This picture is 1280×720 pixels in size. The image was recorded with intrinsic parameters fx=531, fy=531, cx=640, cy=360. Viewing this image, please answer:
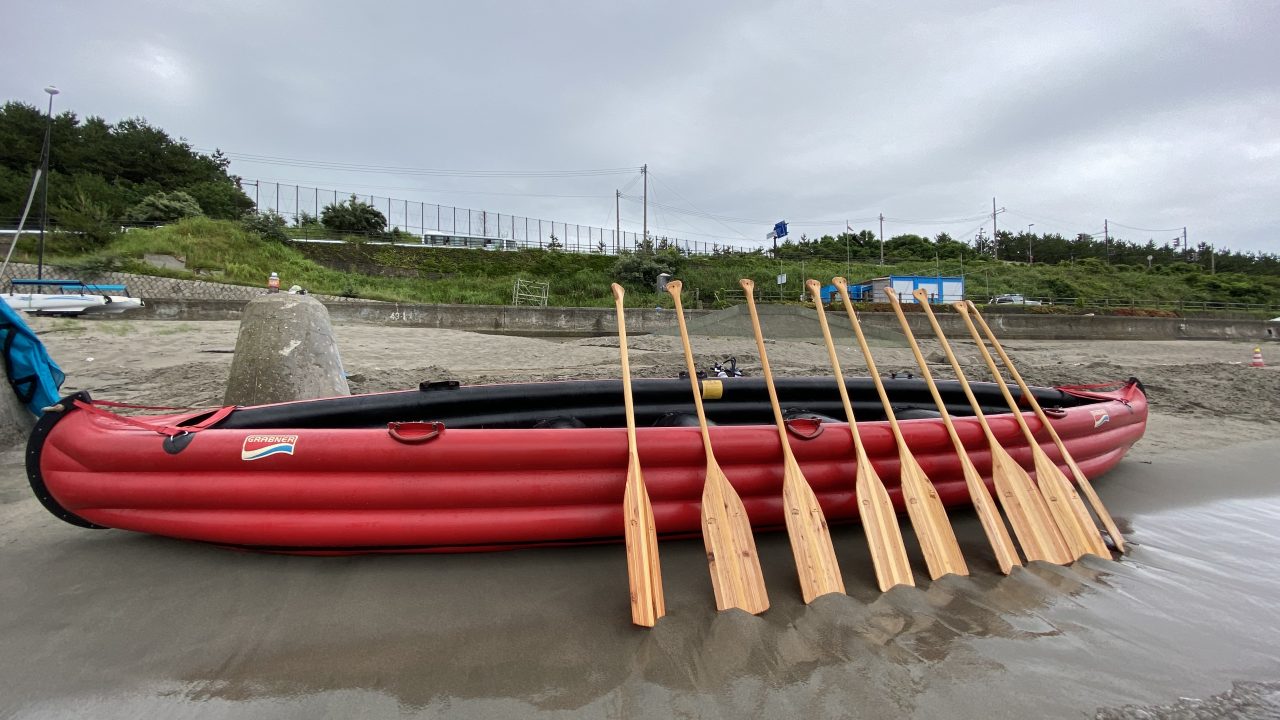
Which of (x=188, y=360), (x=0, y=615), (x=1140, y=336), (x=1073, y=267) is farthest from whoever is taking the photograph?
(x=1073, y=267)

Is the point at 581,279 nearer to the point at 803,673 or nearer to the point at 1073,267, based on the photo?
the point at 803,673

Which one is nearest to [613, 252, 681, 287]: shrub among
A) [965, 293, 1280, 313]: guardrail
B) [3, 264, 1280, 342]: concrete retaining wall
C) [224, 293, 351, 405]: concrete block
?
[3, 264, 1280, 342]: concrete retaining wall

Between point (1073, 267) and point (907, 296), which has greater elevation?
point (1073, 267)

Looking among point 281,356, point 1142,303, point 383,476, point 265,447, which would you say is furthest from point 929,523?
point 1142,303

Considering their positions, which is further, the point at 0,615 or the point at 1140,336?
the point at 1140,336

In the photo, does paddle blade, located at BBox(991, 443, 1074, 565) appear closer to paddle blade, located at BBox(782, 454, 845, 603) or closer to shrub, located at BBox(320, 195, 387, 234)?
paddle blade, located at BBox(782, 454, 845, 603)

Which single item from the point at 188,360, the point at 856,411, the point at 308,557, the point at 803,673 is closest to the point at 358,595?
the point at 308,557

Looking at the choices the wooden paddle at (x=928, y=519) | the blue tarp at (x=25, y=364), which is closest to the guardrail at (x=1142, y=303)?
the wooden paddle at (x=928, y=519)

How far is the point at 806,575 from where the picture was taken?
2.17 m

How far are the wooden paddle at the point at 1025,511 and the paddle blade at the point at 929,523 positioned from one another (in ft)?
1.32

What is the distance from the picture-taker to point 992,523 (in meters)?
2.59

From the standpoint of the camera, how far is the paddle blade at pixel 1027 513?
2.62 m

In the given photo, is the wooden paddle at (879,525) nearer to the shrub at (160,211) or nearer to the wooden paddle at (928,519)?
the wooden paddle at (928,519)

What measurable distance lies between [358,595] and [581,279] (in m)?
26.6
